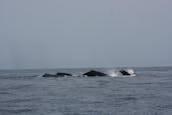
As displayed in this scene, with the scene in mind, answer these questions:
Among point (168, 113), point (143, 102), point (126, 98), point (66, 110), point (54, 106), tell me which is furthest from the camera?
point (126, 98)

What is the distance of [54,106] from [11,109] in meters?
4.27

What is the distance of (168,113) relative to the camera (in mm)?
35375

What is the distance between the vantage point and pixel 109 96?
50.9 metres

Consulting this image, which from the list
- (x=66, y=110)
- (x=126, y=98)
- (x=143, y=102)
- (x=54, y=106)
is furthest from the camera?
(x=126, y=98)

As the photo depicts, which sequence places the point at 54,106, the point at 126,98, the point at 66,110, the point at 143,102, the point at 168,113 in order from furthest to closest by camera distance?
the point at 126,98
the point at 143,102
the point at 54,106
the point at 66,110
the point at 168,113

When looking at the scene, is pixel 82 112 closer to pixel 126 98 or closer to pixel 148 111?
pixel 148 111

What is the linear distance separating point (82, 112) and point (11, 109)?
24.5 ft

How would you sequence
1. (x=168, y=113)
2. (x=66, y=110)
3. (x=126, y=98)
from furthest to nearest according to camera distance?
1. (x=126, y=98)
2. (x=66, y=110)
3. (x=168, y=113)

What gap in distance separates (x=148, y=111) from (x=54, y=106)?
9600 millimetres

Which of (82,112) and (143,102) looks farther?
(143,102)

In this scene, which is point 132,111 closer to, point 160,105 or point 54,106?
point 160,105

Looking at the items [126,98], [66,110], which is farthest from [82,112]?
[126,98]

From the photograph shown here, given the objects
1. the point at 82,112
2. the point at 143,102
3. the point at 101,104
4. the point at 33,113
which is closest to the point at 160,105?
the point at 143,102

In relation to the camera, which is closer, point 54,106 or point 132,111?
point 132,111
